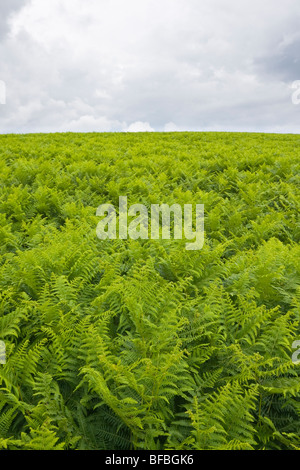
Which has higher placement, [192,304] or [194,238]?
[194,238]

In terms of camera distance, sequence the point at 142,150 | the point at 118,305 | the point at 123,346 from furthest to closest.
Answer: the point at 142,150 < the point at 118,305 < the point at 123,346

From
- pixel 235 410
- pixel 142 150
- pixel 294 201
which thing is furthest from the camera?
pixel 142 150

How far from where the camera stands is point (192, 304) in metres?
3.19

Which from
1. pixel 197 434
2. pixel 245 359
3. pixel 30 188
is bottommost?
pixel 197 434

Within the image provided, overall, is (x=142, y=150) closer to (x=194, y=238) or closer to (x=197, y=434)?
(x=194, y=238)

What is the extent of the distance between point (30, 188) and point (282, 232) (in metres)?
5.32

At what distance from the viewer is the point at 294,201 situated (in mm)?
6844

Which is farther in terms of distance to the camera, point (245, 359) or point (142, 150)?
point (142, 150)

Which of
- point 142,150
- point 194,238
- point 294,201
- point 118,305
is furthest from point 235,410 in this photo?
point 142,150

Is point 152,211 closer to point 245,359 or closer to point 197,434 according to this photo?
point 245,359

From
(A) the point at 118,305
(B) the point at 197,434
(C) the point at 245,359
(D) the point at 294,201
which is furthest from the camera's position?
(D) the point at 294,201

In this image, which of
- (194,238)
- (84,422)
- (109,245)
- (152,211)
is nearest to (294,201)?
(152,211)

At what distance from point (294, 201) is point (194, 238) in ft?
11.7
